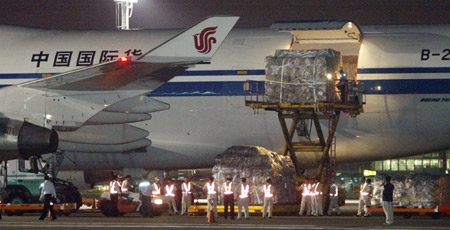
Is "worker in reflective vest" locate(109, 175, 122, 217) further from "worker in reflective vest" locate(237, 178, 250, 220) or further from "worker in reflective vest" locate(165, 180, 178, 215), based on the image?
"worker in reflective vest" locate(237, 178, 250, 220)

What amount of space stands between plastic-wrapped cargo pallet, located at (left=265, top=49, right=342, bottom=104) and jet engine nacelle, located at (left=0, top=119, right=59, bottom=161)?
7765 mm

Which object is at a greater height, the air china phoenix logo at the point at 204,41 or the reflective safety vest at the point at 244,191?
the air china phoenix logo at the point at 204,41

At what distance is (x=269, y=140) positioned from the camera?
27.6 m

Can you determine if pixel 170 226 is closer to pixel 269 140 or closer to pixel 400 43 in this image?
→ pixel 269 140

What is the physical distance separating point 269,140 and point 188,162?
310 cm

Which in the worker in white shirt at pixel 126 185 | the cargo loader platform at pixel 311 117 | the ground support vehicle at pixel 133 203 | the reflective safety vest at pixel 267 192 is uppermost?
A: the cargo loader platform at pixel 311 117

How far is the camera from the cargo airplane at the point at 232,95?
85.8 feet

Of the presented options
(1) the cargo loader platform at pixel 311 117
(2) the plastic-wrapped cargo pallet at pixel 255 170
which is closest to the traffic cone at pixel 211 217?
(2) the plastic-wrapped cargo pallet at pixel 255 170

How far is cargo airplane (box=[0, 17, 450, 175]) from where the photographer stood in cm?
2616

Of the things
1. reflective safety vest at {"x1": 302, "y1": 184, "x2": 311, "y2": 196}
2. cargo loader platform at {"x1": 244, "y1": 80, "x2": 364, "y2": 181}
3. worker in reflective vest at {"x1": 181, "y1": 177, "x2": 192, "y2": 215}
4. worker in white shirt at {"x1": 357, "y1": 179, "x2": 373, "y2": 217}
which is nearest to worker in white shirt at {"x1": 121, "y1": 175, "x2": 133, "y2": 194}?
worker in reflective vest at {"x1": 181, "y1": 177, "x2": 192, "y2": 215}

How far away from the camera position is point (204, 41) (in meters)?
20.0

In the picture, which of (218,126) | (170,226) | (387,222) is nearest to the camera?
(170,226)

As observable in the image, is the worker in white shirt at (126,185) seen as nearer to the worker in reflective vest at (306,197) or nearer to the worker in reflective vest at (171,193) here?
the worker in reflective vest at (171,193)

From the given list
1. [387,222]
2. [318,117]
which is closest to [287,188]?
[318,117]
